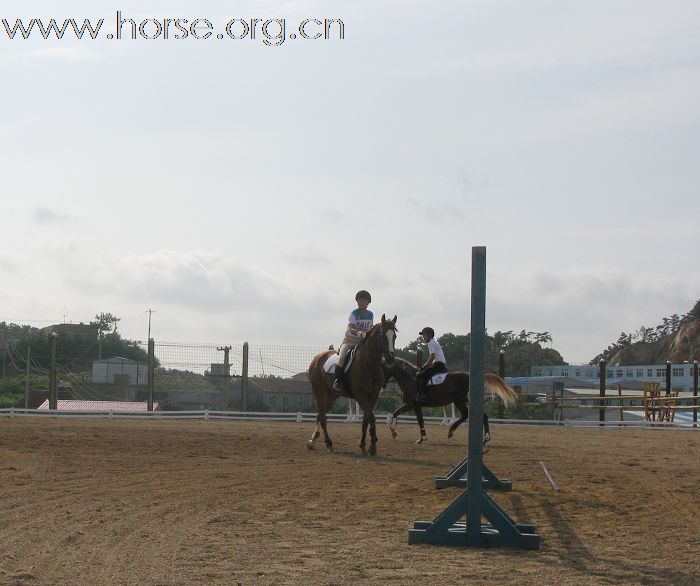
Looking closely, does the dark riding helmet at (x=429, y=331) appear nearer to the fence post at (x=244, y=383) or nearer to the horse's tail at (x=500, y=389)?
the horse's tail at (x=500, y=389)

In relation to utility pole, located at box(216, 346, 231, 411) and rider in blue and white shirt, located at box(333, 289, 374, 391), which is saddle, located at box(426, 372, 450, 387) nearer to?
rider in blue and white shirt, located at box(333, 289, 374, 391)

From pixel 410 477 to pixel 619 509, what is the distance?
3368 mm

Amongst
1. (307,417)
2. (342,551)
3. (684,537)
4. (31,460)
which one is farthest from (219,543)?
(307,417)

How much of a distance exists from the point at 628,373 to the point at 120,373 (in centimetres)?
5218

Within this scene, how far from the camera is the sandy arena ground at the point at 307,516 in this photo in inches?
258

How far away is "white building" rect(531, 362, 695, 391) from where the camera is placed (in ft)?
214

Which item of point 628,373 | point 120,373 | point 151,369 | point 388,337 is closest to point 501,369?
point 151,369

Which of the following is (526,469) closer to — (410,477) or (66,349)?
(410,477)

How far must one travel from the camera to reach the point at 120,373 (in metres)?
35.9

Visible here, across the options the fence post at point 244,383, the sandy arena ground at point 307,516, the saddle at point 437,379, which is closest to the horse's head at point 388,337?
the sandy arena ground at point 307,516

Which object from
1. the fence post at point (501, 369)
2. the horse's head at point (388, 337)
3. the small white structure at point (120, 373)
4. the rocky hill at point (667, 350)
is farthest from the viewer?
the rocky hill at point (667, 350)

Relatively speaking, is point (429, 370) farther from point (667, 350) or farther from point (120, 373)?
point (667, 350)

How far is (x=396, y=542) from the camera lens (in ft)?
25.0

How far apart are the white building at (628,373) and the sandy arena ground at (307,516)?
48.2 m
